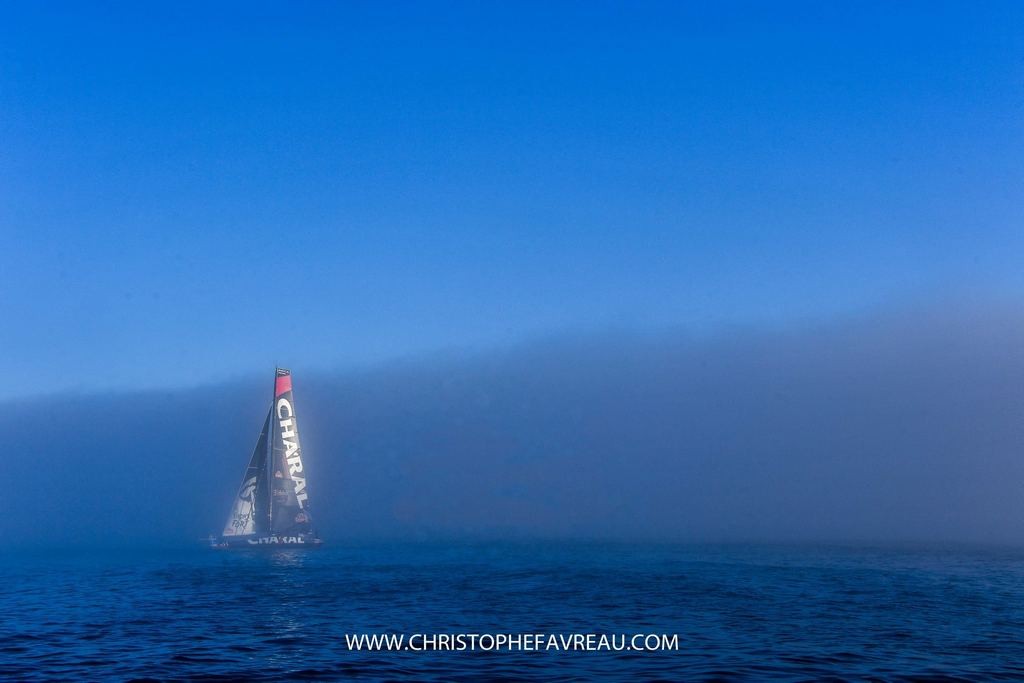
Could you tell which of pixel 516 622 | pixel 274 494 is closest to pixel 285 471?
pixel 274 494

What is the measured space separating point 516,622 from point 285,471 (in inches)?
3577

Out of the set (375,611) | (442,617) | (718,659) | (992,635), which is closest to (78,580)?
(375,611)

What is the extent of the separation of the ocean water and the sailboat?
42.1 meters

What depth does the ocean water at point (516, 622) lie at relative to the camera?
29.9 meters

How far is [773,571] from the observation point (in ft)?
281

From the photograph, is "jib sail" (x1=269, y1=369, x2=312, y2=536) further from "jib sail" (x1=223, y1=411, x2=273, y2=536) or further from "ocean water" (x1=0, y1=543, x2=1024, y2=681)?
"ocean water" (x1=0, y1=543, x2=1024, y2=681)

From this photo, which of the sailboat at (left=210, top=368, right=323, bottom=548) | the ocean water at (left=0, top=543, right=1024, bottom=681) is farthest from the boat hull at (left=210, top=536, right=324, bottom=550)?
the ocean water at (left=0, top=543, right=1024, bottom=681)

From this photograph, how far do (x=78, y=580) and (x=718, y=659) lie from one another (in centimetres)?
7180

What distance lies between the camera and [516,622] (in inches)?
1704

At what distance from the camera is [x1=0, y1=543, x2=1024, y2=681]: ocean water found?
29.9 m

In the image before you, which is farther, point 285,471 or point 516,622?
point 285,471

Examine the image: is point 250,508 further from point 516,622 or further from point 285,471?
point 516,622

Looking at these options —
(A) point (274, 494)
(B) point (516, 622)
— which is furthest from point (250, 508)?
(B) point (516, 622)

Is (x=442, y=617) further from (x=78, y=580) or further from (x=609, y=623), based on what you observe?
(x=78, y=580)
